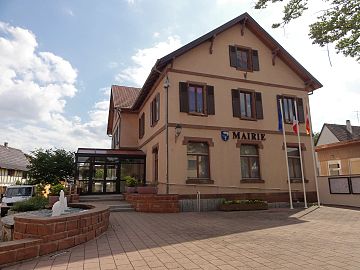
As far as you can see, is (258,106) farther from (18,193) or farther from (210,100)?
(18,193)

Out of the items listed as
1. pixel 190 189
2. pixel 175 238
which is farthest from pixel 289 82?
pixel 175 238

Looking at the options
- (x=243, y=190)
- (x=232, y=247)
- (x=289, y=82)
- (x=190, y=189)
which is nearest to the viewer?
(x=232, y=247)

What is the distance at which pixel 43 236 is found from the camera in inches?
207

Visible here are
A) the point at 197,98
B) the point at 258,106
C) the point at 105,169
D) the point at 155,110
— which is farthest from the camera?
the point at 105,169

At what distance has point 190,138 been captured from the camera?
541 inches

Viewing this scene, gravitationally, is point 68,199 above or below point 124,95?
below

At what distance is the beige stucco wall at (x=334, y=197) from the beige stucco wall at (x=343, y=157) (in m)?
5.30

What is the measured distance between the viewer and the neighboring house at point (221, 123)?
13728 millimetres

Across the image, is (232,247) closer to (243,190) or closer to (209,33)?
(243,190)

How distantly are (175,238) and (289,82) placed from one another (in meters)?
14.2

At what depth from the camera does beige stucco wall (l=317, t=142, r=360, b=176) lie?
63.7 feet

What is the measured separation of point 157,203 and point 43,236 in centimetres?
711

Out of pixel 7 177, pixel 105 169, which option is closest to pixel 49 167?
pixel 105 169

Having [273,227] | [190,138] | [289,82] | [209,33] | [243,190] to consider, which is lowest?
[273,227]
